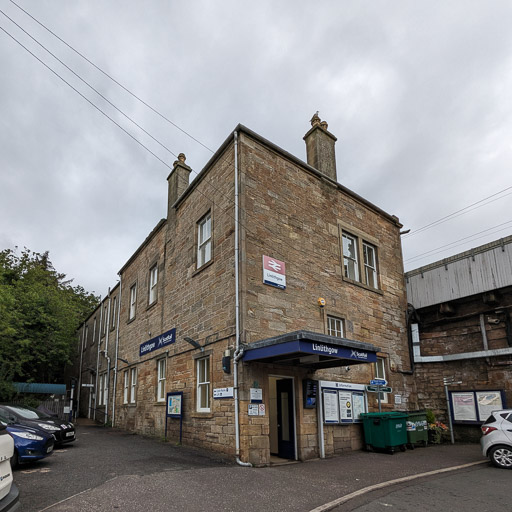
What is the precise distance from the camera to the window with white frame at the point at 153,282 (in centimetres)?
1727

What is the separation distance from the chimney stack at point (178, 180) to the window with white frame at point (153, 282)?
251 centimetres

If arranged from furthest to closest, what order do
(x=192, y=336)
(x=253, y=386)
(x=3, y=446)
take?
(x=192, y=336), (x=253, y=386), (x=3, y=446)

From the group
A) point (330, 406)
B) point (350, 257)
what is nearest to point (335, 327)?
point (330, 406)

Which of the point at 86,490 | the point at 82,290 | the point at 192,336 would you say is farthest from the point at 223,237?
the point at 82,290

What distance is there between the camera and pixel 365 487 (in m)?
7.65

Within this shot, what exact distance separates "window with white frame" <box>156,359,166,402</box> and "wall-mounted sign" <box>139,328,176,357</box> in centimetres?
56

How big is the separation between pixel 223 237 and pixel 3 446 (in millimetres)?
8368

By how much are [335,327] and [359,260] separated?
2.94 metres

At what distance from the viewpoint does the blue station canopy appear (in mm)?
9039

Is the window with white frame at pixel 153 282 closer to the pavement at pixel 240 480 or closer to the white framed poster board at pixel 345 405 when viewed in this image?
the pavement at pixel 240 480

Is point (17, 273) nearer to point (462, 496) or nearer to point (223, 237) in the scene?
point (223, 237)

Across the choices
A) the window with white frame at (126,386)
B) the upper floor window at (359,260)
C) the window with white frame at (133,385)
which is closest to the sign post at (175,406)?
the window with white frame at (133,385)

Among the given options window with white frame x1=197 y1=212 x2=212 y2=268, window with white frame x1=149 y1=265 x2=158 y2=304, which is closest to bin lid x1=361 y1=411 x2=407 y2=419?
window with white frame x1=197 y1=212 x2=212 y2=268

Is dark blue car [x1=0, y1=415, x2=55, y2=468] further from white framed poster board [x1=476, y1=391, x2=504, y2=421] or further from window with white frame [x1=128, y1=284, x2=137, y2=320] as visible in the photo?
white framed poster board [x1=476, y1=391, x2=504, y2=421]
